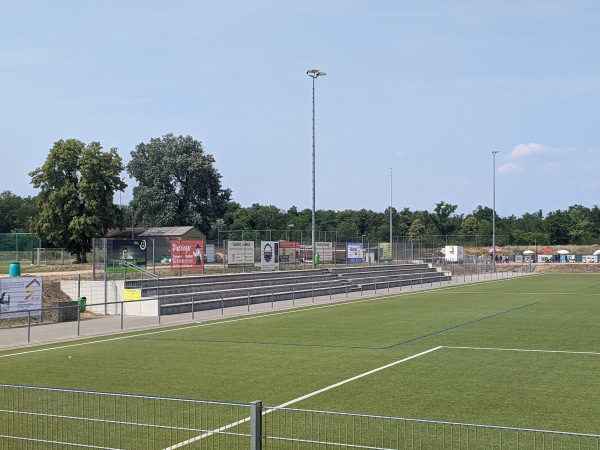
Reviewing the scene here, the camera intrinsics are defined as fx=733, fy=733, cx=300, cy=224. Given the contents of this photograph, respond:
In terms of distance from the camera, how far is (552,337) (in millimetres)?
22688

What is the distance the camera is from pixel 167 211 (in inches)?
3506

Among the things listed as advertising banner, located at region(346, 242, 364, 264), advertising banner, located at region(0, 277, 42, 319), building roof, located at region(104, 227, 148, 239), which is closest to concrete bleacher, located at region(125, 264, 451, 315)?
advertising banner, located at region(346, 242, 364, 264)

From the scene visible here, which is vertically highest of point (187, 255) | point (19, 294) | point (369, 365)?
point (187, 255)

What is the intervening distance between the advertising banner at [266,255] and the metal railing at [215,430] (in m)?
34.1

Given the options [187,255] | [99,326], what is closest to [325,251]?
[187,255]

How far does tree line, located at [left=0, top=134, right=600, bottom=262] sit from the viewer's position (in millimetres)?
68312

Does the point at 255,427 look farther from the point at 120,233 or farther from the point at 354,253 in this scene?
the point at 120,233

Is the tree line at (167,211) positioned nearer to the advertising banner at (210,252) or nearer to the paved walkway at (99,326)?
the advertising banner at (210,252)

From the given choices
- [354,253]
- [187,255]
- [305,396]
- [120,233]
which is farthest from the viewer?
[120,233]

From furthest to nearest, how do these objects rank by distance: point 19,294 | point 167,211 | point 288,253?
point 167,211
point 288,253
point 19,294

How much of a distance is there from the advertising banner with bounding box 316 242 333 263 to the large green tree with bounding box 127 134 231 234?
34.2 meters

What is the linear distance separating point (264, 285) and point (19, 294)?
17871mm

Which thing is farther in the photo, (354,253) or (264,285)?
(354,253)

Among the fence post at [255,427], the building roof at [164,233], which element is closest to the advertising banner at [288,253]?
the building roof at [164,233]
